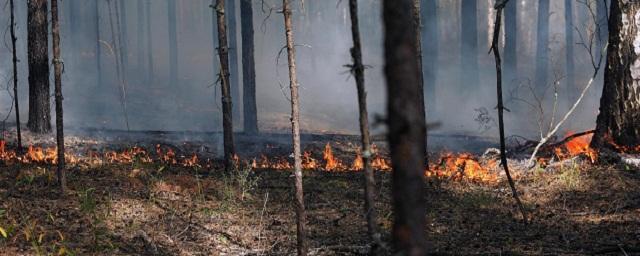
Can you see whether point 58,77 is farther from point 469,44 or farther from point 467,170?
point 469,44

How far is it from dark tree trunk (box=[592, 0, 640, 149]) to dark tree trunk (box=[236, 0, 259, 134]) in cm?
1260

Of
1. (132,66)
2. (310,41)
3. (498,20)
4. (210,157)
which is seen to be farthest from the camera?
(310,41)

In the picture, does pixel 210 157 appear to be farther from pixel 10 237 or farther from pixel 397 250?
pixel 397 250

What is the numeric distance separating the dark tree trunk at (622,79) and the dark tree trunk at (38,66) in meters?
13.2

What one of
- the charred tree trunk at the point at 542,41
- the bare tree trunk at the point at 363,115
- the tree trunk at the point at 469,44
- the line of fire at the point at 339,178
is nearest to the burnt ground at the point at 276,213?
the line of fire at the point at 339,178

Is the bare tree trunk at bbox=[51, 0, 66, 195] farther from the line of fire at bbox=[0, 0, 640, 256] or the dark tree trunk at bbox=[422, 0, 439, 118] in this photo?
the dark tree trunk at bbox=[422, 0, 439, 118]

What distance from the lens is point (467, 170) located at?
13703mm

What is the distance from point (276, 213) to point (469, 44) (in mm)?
26191

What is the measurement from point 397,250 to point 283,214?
25.2 feet

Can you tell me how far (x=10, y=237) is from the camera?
8836 mm

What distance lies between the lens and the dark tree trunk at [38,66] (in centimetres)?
1811

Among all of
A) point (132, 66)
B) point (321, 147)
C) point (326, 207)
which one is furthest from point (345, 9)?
point (326, 207)

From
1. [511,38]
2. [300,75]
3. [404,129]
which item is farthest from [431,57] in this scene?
[404,129]

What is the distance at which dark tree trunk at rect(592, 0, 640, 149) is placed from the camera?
44.0 feet
